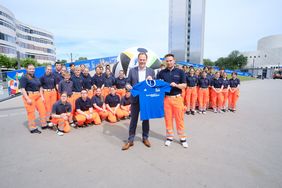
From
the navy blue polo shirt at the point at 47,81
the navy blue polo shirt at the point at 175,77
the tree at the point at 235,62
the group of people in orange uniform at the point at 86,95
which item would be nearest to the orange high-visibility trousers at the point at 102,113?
the group of people in orange uniform at the point at 86,95

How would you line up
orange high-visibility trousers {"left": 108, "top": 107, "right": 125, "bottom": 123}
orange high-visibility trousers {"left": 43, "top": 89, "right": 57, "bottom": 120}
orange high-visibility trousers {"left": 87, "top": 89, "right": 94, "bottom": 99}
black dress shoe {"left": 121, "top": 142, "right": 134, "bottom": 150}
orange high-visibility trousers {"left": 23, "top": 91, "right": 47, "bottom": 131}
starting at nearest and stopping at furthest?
black dress shoe {"left": 121, "top": 142, "right": 134, "bottom": 150} < orange high-visibility trousers {"left": 23, "top": 91, "right": 47, "bottom": 131} < orange high-visibility trousers {"left": 43, "top": 89, "right": 57, "bottom": 120} < orange high-visibility trousers {"left": 108, "top": 107, "right": 125, "bottom": 123} < orange high-visibility trousers {"left": 87, "top": 89, "right": 94, "bottom": 99}

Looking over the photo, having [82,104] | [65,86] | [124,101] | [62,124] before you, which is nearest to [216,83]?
[124,101]

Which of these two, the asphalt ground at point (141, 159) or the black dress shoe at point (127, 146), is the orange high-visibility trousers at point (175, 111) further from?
the black dress shoe at point (127, 146)

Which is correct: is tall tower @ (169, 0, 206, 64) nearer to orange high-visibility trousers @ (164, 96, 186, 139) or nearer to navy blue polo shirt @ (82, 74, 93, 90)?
navy blue polo shirt @ (82, 74, 93, 90)

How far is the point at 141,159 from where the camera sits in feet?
9.36

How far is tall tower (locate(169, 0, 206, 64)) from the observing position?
61.4 m

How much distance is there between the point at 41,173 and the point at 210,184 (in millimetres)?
2508

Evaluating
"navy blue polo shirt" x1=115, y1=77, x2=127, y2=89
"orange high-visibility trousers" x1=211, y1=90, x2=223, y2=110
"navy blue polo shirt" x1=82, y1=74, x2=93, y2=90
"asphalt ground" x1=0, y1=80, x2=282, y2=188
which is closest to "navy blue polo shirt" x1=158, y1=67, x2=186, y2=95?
"asphalt ground" x1=0, y1=80, x2=282, y2=188

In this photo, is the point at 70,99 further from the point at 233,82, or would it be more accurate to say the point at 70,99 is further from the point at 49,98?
the point at 233,82

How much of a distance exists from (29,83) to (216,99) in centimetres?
621

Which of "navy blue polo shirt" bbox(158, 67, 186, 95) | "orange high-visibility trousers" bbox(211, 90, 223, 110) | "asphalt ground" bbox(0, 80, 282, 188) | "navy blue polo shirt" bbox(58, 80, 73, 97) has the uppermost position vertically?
"navy blue polo shirt" bbox(158, 67, 186, 95)

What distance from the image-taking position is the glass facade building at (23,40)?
33.9 meters

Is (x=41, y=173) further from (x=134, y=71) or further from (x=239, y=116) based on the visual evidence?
(x=239, y=116)

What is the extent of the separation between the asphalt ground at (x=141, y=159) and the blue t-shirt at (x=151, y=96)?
0.75 metres
